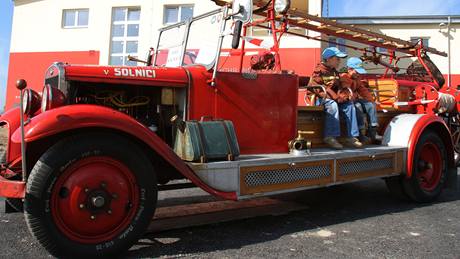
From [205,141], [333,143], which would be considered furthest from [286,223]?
[205,141]

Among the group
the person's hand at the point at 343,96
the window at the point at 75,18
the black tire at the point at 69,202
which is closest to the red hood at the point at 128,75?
the black tire at the point at 69,202

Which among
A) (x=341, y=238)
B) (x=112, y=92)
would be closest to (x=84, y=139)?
(x=112, y=92)

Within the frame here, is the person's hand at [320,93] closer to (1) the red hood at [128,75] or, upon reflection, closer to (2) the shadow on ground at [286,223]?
(2) the shadow on ground at [286,223]

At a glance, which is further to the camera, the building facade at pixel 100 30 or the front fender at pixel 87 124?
the building facade at pixel 100 30

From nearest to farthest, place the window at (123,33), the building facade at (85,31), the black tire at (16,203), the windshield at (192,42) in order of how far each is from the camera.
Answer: the black tire at (16,203) → the windshield at (192,42) → the building facade at (85,31) → the window at (123,33)

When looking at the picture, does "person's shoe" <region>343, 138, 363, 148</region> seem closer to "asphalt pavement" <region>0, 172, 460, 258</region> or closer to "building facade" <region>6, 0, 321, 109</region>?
"asphalt pavement" <region>0, 172, 460, 258</region>

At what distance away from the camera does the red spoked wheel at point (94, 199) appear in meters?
3.28

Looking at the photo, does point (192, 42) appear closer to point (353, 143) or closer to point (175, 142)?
point (175, 142)

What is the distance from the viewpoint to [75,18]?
20516mm

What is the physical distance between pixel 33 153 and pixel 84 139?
57cm

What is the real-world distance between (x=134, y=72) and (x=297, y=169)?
1.93m

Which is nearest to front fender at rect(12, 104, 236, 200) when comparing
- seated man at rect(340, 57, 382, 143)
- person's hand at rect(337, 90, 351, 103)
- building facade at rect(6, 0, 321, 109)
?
person's hand at rect(337, 90, 351, 103)

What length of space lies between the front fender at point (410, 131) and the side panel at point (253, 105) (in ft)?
5.95

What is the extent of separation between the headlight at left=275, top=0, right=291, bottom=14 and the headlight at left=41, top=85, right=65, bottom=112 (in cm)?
277
